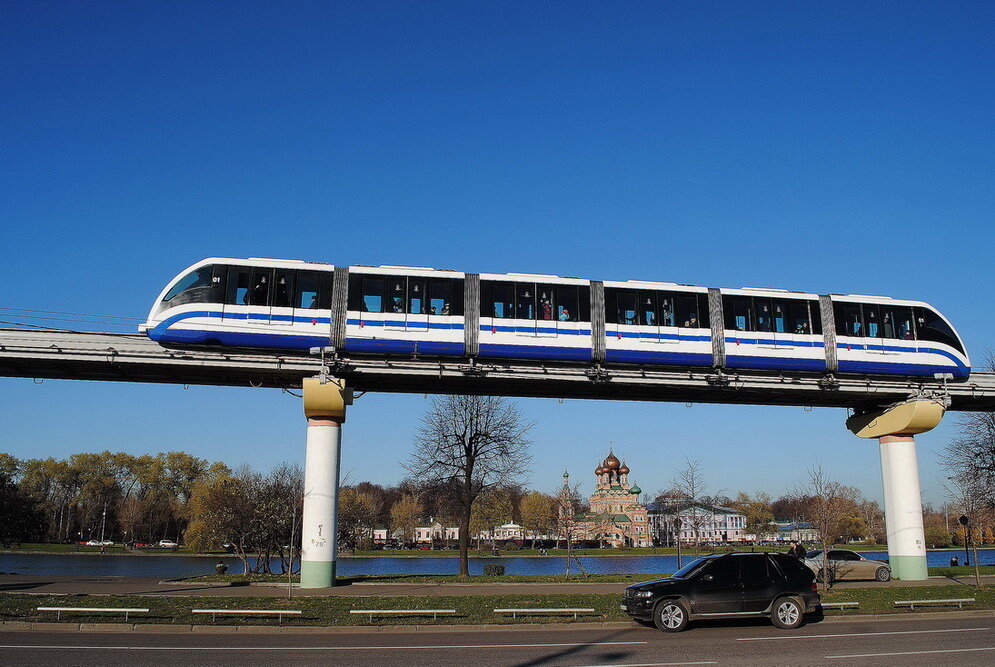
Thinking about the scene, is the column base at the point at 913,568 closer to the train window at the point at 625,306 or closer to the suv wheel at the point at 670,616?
the train window at the point at 625,306

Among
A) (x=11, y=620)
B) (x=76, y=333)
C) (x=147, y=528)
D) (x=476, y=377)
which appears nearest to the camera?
(x=11, y=620)

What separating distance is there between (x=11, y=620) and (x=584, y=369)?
17432mm

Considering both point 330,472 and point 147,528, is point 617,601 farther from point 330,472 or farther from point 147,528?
point 147,528

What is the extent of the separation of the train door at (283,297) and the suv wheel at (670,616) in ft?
46.6

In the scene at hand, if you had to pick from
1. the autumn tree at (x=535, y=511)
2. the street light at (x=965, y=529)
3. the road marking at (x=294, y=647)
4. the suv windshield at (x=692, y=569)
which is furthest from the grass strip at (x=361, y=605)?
the autumn tree at (x=535, y=511)

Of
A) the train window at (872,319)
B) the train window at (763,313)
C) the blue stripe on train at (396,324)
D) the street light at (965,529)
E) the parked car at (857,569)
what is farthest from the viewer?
the parked car at (857,569)

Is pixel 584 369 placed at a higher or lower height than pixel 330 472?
higher

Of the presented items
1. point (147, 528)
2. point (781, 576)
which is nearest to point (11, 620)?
point (781, 576)

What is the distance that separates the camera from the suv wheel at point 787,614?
16750mm

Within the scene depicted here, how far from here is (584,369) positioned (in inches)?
1032

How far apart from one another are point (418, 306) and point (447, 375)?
8.17 feet

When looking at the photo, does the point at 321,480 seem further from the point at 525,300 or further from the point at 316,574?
the point at 525,300

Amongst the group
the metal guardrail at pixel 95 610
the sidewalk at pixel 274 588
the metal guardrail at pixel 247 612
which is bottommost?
the sidewalk at pixel 274 588

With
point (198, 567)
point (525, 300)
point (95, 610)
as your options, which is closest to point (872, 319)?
point (525, 300)
